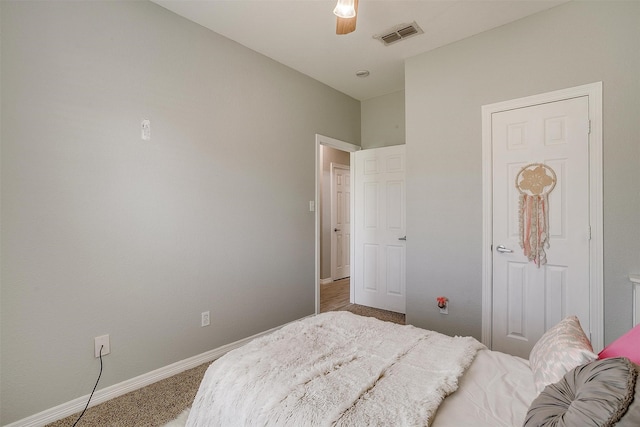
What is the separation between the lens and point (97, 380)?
1.99 m

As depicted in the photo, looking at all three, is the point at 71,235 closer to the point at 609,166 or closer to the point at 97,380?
the point at 97,380

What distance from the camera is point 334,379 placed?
1182mm

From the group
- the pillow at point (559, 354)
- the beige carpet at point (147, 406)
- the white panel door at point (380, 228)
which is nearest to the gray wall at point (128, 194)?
the beige carpet at point (147, 406)

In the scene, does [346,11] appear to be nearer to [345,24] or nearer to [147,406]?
[345,24]

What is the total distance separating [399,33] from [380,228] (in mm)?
2138

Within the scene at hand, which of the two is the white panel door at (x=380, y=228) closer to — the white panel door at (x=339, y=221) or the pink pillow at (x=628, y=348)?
the white panel door at (x=339, y=221)

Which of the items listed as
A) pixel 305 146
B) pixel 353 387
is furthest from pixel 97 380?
pixel 305 146

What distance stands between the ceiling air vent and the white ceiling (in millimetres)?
45

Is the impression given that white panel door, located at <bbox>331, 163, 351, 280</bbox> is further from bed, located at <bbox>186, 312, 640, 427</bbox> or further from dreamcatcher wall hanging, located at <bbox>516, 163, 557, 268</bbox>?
bed, located at <bbox>186, 312, 640, 427</bbox>

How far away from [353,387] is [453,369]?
419 mm

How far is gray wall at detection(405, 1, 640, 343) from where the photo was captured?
6.74ft

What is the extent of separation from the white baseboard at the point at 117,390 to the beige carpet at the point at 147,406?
1.3 inches

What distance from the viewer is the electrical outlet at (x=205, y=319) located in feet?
8.37

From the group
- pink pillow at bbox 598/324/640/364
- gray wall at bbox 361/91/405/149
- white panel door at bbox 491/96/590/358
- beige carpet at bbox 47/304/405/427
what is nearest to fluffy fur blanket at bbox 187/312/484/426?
pink pillow at bbox 598/324/640/364
